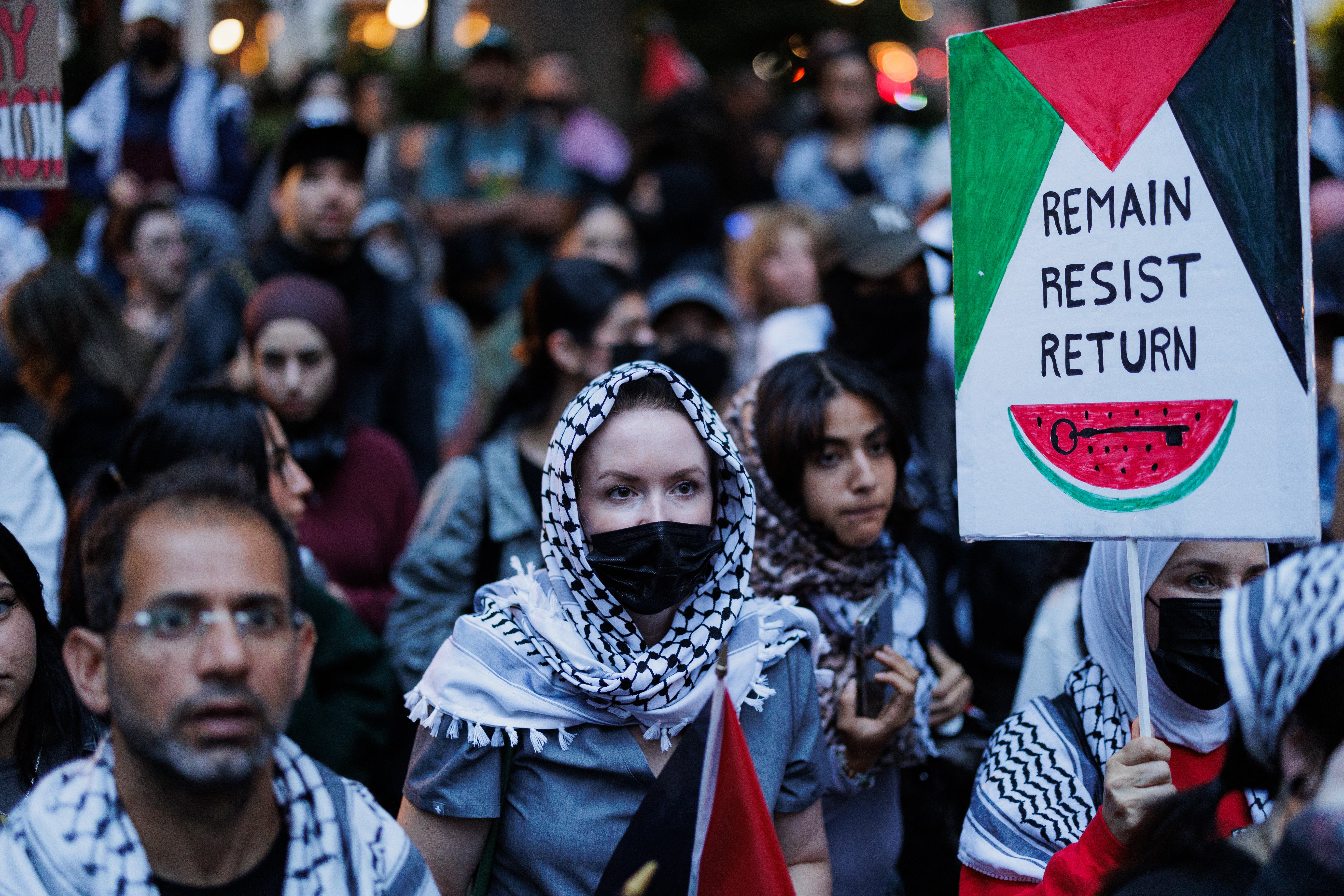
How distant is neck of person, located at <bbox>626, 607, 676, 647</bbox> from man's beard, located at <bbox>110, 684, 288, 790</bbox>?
0.98 metres

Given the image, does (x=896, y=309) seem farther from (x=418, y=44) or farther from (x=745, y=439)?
(x=418, y=44)

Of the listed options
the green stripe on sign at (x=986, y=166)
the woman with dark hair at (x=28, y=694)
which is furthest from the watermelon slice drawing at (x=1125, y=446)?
the woman with dark hair at (x=28, y=694)

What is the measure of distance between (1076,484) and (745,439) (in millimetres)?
1286

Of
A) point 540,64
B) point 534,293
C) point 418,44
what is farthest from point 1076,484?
point 418,44

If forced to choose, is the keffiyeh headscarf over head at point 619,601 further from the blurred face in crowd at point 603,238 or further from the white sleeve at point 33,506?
the blurred face in crowd at point 603,238

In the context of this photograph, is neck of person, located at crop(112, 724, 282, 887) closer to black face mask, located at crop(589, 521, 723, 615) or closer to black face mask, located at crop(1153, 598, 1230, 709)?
black face mask, located at crop(589, 521, 723, 615)

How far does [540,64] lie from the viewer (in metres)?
9.68

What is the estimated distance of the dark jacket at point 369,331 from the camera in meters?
5.68

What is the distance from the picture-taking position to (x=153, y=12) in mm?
7738

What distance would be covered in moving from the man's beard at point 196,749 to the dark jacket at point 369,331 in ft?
12.7

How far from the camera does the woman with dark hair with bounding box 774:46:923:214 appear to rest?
831 cm

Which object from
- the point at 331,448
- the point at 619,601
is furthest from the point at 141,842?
the point at 331,448

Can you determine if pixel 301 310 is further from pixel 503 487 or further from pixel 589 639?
pixel 589 639

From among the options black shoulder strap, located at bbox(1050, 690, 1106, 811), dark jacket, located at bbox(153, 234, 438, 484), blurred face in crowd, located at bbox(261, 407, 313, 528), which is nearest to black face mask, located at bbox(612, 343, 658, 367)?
blurred face in crowd, located at bbox(261, 407, 313, 528)
